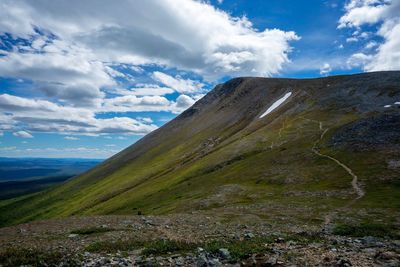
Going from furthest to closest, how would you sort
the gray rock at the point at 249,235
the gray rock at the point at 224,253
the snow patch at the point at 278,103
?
1. the snow patch at the point at 278,103
2. the gray rock at the point at 249,235
3. the gray rock at the point at 224,253

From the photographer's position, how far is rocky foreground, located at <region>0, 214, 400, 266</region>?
21.3m

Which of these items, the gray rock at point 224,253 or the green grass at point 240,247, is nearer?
the gray rock at point 224,253

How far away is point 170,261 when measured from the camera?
2172cm

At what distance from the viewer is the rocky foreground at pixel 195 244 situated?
69.9 ft

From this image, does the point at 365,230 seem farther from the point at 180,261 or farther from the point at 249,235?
the point at 180,261

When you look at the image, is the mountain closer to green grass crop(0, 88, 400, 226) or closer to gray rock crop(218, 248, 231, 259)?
green grass crop(0, 88, 400, 226)

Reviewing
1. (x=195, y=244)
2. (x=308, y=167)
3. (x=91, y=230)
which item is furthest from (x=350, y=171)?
(x=91, y=230)

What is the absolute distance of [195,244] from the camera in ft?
86.0

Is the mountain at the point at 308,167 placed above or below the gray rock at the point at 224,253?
above

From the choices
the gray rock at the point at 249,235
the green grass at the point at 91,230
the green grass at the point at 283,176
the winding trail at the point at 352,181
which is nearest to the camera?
the gray rock at the point at 249,235

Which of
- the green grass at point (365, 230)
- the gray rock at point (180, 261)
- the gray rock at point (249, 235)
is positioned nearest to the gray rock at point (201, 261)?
the gray rock at point (180, 261)

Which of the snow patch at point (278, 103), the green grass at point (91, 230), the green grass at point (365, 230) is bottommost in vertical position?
the green grass at point (365, 230)

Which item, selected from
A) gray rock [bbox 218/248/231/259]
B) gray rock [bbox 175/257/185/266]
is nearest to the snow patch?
gray rock [bbox 218/248/231/259]

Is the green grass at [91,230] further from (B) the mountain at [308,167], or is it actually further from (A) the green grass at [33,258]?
(B) the mountain at [308,167]
